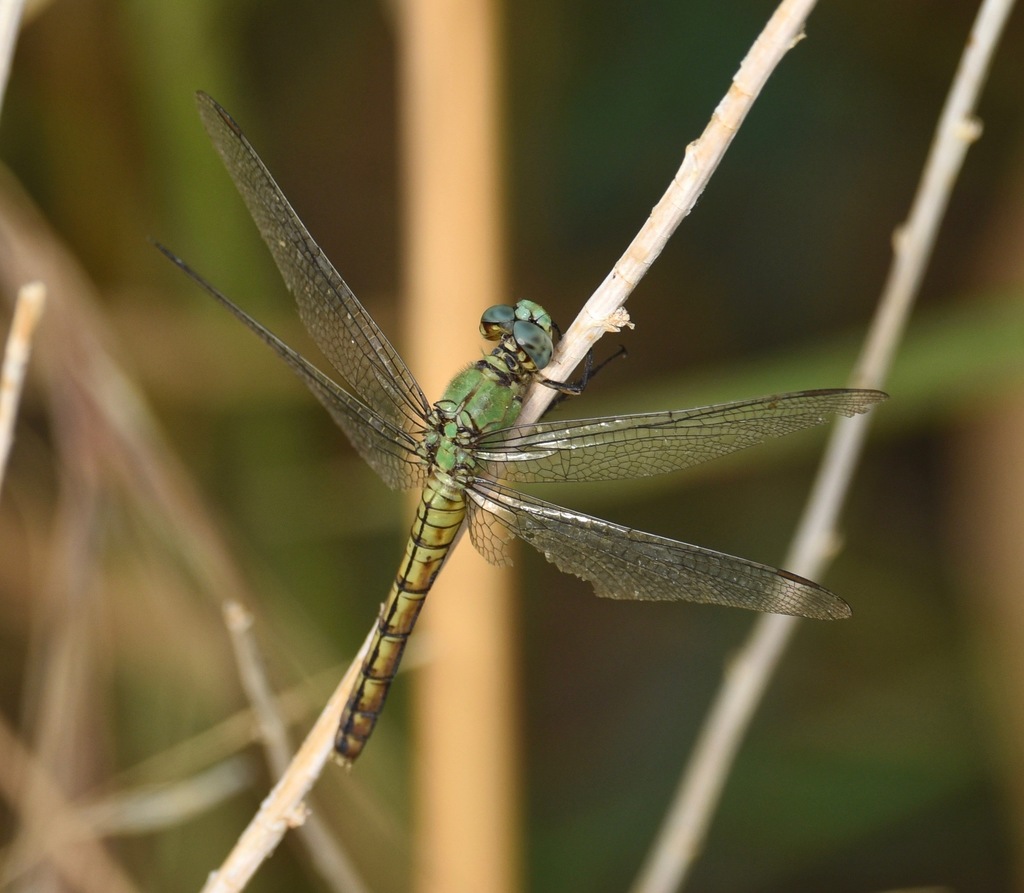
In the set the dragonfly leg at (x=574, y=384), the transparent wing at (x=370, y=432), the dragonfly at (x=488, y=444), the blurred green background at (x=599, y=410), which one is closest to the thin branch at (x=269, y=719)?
the dragonfly at (x=488, y=444)

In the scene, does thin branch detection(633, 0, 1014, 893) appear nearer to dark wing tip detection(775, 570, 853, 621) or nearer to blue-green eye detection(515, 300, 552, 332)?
dark wing tip detection(775, 570, 853, 621)

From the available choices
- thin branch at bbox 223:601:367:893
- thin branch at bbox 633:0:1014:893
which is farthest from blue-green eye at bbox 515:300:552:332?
thin branch at bbox 223:601:367:893

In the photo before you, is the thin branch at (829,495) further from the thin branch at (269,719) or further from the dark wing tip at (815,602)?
the thin branch at (269,719)

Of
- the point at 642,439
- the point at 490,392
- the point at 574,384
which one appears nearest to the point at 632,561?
the point at 642,439

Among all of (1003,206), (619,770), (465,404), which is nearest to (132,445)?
(465,404)

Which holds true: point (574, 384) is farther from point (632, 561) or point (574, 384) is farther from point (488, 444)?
point (632, 561)

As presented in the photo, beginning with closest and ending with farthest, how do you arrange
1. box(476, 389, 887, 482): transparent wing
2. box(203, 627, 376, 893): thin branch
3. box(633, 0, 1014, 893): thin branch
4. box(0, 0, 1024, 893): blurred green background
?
box(203, 627, 376, 893): thin branch, box(476, 389, 887, 482): transparent wing, box(633, 0, 1014, 893): thin branch, box(0, 0, 1024, 893): blurred green background
